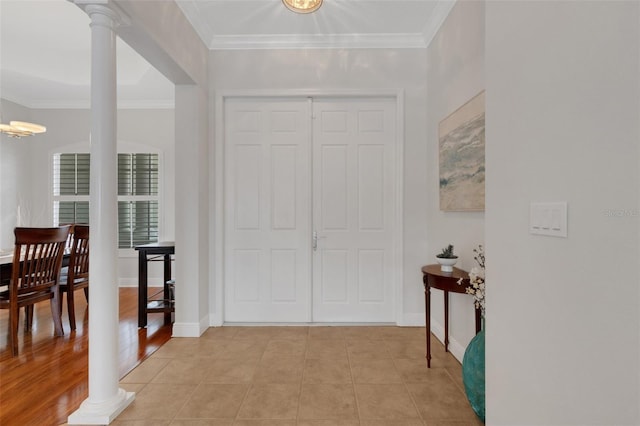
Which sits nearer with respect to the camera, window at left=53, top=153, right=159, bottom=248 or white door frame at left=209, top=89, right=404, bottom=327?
white door frame at left=209, top=89, right=404, bottom=327

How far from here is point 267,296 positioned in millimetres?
3412

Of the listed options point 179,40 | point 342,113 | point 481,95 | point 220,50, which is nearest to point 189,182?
point 179,40

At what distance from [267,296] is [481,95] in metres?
2.68

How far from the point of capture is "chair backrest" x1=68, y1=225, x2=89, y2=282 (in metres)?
3.38

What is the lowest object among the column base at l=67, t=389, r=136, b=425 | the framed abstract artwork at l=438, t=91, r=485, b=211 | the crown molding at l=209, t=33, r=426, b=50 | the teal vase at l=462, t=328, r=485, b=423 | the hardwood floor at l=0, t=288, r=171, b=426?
the hardwood floor at l=0, t=288, r=171, b=426

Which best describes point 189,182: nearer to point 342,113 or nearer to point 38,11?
point 342,113

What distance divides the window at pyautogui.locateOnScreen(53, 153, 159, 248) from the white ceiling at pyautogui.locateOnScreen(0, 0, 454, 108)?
1.49 meters

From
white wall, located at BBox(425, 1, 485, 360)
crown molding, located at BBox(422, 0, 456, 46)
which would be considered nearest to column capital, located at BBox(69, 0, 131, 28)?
white wall, located at BBox(425, 1, 485, 360)

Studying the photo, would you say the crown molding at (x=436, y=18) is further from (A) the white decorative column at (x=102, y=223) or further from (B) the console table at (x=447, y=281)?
(A) the white decorative column at (x=102, y=223)

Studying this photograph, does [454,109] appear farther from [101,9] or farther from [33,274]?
[33,274]

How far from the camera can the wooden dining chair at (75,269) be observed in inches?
128

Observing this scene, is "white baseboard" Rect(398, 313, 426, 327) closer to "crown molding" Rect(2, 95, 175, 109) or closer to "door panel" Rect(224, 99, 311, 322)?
"door panel" Rect(224, 99, 311, 322)

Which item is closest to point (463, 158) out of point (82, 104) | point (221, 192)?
point (221, 192)

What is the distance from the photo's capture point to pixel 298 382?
88.0 inches
